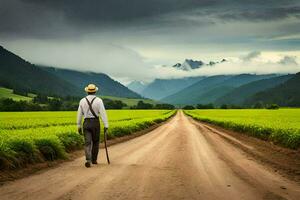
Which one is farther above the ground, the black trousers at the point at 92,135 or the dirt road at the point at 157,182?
the black trousers at the point at 92,135

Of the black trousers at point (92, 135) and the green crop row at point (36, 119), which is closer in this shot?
the black trousers at point (92, 135)

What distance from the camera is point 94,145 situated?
1527 centimetres

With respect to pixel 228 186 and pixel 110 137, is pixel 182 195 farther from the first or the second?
pixel 110 137

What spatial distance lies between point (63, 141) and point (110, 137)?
31.8ft

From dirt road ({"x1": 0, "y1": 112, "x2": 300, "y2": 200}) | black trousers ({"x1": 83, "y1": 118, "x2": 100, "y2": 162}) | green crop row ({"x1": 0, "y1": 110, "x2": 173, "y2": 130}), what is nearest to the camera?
dirt road ({"x1": 0, "y1": 112, "x2": 300, "y2": 200})

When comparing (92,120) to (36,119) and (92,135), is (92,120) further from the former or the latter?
(36,119)

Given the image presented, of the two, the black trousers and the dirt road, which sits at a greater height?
the black trousers

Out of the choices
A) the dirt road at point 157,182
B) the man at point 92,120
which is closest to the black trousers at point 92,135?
the man at point 92,120

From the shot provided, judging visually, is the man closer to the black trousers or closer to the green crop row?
the black trousers

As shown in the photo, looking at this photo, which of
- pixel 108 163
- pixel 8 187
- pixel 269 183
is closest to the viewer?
pixel 8 187

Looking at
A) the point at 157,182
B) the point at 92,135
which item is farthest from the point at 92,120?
the point at 157,182

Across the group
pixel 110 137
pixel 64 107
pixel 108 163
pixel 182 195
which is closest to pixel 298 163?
pixel 108 163

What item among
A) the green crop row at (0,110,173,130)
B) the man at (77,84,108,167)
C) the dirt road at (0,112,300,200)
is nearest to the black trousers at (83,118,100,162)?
the man at (77,84,108,167)

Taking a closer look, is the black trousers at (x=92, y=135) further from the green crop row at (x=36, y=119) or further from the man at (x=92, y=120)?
the green crop row at (x=36, y=119)
